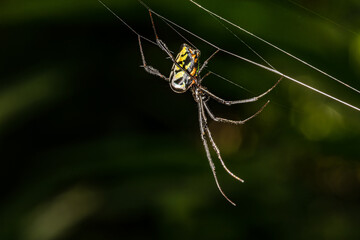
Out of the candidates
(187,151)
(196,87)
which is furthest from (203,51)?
(187,151)

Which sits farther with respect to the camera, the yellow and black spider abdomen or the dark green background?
the dark green background

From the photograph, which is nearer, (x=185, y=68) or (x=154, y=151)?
(x=185, y=68)

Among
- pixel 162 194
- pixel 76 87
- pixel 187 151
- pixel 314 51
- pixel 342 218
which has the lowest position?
→ pixel 342 218

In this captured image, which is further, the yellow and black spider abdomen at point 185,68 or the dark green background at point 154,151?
the dark green background at point 154,151

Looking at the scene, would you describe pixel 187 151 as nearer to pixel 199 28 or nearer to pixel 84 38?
pixel 199 28

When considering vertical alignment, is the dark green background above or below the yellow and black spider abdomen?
below
